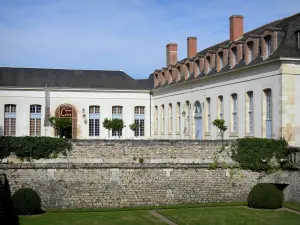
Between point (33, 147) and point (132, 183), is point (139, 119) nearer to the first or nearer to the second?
point (132, 183)

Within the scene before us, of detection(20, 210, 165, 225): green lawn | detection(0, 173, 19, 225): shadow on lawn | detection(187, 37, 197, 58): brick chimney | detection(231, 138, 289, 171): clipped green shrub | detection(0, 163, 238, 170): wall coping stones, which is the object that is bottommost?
detection(20, 210, 165, 225): green lawn

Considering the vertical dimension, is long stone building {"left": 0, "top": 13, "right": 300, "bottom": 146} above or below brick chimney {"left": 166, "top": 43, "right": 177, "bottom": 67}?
below

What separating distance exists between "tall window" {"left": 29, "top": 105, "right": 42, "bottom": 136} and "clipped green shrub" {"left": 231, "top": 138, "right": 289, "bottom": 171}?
17720 millimetres

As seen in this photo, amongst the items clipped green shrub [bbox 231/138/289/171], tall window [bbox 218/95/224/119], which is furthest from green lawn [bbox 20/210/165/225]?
tall window [bbox 218/95/224/119]

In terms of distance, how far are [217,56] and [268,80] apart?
5410 millimetres

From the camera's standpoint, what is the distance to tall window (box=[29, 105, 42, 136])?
33531 mm

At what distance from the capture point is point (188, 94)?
2892 cm

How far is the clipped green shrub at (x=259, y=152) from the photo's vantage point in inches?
749

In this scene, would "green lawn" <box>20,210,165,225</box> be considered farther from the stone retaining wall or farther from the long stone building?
the long stone building

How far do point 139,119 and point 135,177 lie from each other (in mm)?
16650

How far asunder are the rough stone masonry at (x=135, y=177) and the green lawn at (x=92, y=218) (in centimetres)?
114

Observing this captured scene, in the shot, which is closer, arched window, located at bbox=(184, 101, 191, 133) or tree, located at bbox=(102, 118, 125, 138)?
arched window, located at bbox=(184, 101, 191, 133)

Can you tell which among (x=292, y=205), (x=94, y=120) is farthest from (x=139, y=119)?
(x=292, y=205)

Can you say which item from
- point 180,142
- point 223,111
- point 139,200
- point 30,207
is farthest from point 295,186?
point 30,207
